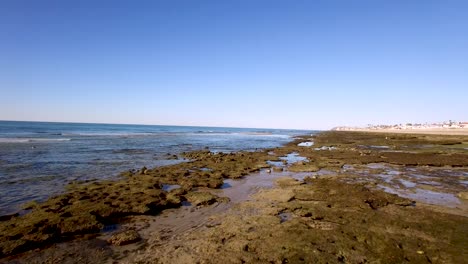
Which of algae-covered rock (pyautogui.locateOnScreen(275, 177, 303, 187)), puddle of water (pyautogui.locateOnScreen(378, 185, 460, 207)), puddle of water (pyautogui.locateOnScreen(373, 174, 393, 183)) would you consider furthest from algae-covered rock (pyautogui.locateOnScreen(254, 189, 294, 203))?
puddle of water (pyautogui.locateOnScreen(373, 174, 393, 183))

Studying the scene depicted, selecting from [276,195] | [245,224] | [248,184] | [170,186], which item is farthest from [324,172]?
[245,224]

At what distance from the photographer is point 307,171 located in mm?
20062

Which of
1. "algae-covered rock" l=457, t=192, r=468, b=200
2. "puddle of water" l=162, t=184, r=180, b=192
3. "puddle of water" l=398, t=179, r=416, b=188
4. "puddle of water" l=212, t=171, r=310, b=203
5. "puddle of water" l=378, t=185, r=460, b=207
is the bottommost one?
"puddle of water" l=162, t=184, r=180, b=192

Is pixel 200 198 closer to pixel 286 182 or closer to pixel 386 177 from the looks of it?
pixel 286 182

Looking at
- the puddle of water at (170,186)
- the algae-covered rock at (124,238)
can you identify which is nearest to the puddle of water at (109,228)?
the algae-covered rock at (124,238)

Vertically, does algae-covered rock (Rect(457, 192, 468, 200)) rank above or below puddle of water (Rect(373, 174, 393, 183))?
above

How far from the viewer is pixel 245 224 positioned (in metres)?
9.09

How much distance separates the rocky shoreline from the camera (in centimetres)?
702

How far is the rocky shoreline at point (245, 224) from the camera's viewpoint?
702 cm

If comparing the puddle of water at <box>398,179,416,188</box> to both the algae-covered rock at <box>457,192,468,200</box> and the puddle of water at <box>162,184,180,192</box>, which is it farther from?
the puddle of water at <box>162,184,180,192</box>

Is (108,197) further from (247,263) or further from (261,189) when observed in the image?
(247,263)

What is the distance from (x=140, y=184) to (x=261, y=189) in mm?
6964

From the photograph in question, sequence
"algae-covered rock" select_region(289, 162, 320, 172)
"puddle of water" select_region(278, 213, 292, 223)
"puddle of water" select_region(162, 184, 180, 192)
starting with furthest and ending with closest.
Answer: "algae-covered rock" select_region(289, 162, 320, 172)
"puddle of water" select_region(162, 184, 180, 192)
"puddle of water" select_region(278, 213, 292, 223)

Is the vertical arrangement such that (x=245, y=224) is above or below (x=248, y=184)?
above
